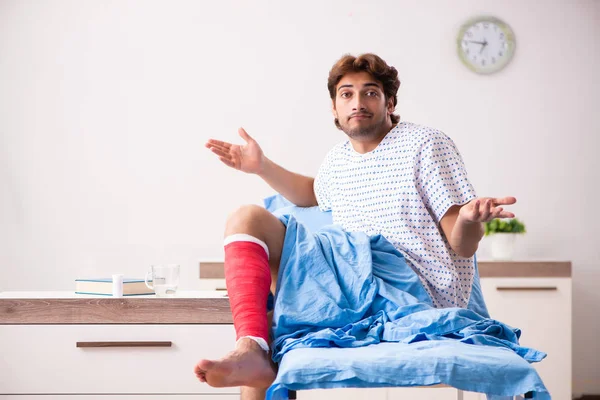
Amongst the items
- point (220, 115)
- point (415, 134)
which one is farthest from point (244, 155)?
point (220, 115)

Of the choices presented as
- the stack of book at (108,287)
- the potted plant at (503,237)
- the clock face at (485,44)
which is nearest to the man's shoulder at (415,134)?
the stack of book at (108,287)

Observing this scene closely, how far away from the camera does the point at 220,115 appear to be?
12.7 feet

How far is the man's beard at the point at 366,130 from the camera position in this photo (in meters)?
2.09

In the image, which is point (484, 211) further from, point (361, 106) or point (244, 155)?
point (244, 155)

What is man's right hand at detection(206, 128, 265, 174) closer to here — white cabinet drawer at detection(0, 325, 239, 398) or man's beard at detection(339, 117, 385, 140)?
man's beard at detection(339, 117, 385, 140)

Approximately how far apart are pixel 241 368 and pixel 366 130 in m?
0.86

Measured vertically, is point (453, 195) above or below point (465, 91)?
below

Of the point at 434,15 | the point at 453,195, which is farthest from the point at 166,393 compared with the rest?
the point at 434,15

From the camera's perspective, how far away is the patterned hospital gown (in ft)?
6.33

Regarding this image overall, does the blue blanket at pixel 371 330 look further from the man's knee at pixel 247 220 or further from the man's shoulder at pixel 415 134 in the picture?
the man's shoulder at pixel 415 134

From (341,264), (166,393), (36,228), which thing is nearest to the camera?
(341,264)

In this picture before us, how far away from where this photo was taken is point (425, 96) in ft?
12.8

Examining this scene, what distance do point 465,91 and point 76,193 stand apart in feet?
6.93

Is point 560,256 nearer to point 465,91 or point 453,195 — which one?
point 465,91
